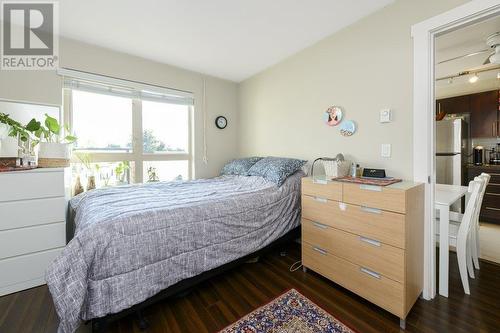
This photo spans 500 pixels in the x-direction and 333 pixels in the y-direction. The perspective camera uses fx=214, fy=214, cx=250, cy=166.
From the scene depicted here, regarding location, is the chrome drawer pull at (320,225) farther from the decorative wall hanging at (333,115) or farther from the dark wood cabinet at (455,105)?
the dark wood cabinet at (455,105)

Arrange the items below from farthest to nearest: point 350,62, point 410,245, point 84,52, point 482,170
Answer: point 482,170 → point 84,52 → point 350,62 → point 410,245

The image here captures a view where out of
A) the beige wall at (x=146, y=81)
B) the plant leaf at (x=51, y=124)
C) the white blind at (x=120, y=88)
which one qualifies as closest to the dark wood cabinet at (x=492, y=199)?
the beige wall at (x=146, y=81)

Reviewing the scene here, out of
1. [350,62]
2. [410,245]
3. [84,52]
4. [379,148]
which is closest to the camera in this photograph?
[410,245]

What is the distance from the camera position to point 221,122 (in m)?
3.60

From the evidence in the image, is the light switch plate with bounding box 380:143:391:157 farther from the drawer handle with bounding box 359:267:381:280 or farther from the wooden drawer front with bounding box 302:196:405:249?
the drawer handle with bounding box 359:267:381:280

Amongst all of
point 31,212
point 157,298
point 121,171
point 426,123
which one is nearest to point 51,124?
point 31,212

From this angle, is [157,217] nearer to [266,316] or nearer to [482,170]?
[266,316]

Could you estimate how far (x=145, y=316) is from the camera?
151cm

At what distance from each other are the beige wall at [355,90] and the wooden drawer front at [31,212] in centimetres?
247

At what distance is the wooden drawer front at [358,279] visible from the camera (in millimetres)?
1400

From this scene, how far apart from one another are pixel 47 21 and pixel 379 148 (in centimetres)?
339

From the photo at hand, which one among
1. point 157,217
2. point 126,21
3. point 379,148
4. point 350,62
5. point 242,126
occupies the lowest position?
point 157,217

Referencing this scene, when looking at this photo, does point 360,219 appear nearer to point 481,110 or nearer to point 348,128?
point 348,128

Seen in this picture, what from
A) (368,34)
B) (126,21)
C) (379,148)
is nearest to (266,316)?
(379,148)
